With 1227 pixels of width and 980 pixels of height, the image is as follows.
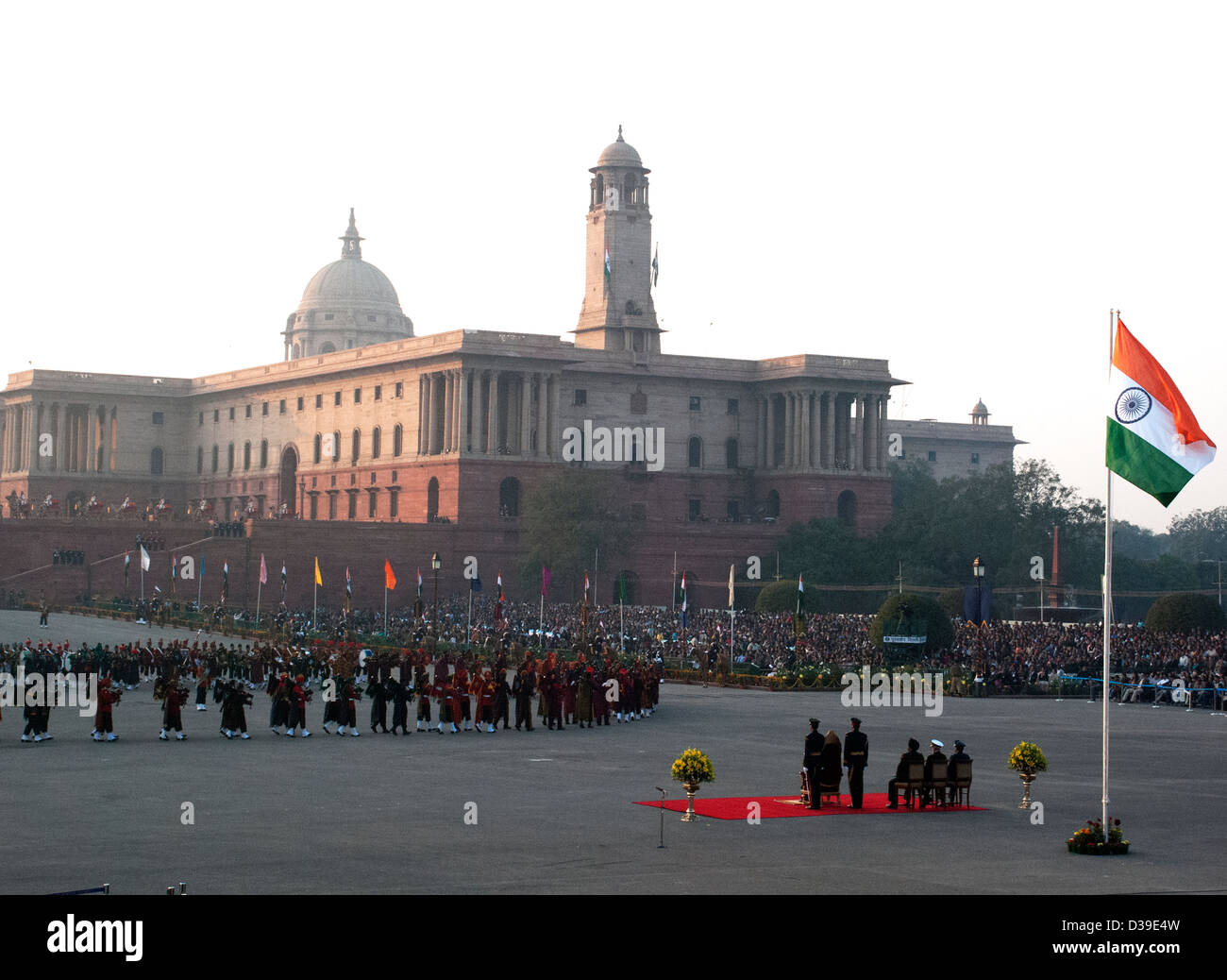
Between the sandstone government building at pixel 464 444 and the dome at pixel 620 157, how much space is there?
0.11 metres

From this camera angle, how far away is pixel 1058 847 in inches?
819

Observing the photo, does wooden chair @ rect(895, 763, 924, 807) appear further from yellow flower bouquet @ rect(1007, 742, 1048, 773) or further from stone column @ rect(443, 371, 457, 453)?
stone column @ rect(443, 371, 457, 453)

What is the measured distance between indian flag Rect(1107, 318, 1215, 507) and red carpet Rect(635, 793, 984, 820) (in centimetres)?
674

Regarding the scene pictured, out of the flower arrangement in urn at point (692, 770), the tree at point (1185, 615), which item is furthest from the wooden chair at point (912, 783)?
the tree at point (1185, 615)

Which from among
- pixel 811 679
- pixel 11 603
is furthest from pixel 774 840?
pixel 11 603

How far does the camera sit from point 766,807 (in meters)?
24.4

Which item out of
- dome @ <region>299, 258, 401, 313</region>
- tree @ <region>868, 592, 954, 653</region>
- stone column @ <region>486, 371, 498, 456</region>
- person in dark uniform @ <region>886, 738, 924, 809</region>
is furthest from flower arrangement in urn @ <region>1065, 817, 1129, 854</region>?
dome @ <region>299, 258, 401, 313</region>

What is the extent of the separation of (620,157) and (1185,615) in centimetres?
5107

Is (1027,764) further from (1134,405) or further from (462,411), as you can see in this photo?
(462,411)

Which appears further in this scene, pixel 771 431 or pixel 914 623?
pixel 771 431

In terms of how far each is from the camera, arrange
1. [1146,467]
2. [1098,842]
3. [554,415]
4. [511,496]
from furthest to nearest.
A: [554,415], [511,496], [1098,842], [1146,467]

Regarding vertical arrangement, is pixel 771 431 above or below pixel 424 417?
above

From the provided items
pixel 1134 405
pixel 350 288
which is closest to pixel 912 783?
pixel 1134 405
